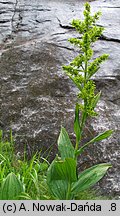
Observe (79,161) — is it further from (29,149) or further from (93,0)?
(93,0)

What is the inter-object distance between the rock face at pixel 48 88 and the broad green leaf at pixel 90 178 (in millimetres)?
670

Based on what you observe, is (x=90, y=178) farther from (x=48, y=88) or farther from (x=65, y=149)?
(x=48, y=88)

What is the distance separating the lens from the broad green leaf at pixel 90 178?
9.79 ft

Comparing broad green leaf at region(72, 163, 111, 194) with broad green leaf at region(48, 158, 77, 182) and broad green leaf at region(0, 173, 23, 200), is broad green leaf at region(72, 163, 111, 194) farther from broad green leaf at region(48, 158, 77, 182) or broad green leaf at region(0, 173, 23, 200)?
broad green leaf at region(0, 173, 23, 200)

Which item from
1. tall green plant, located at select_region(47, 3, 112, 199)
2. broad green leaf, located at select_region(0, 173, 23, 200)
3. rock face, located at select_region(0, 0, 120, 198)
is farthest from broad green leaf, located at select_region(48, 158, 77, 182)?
rock face, located at select_region(0, 0, 120, 198)

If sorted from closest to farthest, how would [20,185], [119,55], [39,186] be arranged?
[20,185] → [39,186] → [119,55]

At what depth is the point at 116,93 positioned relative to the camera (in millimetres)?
4801

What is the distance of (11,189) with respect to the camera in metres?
2.86

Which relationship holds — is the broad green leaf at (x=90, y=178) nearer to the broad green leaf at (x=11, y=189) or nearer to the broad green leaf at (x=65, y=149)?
the broad green leaf at (x=65, y=149)

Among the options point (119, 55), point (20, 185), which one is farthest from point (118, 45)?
point (20, 185)

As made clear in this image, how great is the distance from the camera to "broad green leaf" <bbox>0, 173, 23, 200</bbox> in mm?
2830

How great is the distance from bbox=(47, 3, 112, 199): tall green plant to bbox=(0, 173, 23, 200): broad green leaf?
26 centimetres

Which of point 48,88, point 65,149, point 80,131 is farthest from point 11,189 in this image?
point 48,88

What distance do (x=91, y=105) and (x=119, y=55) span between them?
276cm
